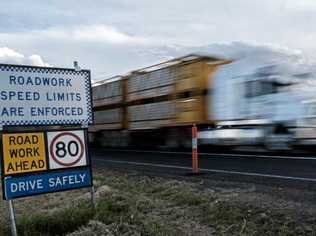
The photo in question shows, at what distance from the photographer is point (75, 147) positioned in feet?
25.1

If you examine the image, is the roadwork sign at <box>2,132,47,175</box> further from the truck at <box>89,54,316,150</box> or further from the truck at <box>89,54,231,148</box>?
the truck at <box>89,54,231,148</box>

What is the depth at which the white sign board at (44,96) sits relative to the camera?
7125 mm

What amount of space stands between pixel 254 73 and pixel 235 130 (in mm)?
2256

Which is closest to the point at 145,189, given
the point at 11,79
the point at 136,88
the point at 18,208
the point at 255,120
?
the point at 18,208

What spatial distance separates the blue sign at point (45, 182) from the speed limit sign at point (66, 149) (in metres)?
0.12

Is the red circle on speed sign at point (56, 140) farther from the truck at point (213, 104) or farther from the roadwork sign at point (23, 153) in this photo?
the truck at point (213, 104)

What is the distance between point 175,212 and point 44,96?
2.43m

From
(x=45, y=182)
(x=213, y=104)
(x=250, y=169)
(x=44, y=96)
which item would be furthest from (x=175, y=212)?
(x=213, y=104)

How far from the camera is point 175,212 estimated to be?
7.87m

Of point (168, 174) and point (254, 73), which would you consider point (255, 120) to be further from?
point (168, 174)

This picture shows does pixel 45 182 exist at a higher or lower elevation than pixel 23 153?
lower

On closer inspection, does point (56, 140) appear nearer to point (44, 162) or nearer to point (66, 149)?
point (66, 149)

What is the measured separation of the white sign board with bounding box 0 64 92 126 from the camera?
23.4ft

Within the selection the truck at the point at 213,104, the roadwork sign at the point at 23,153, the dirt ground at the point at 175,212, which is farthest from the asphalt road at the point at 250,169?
the roadwork sign at the point at 23,153
